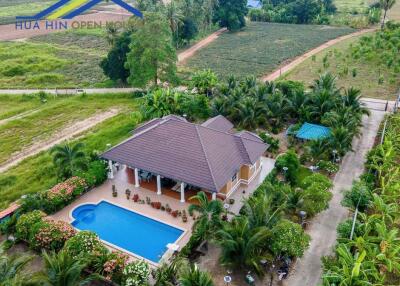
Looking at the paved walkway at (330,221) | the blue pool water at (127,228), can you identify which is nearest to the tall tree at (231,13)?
the paved walkway at (330,221)

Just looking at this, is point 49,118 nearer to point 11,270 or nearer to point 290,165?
point 290,165

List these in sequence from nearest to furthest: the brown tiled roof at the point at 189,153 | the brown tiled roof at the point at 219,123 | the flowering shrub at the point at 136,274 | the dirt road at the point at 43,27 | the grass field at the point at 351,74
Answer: the flowering shrub at the point at 136,274 < the brown tiled roof at the point at 189,153 < the brown tiled roof at the point at 219,123 < the grass field at the point at 351,74 < the dirt road at the point at 43,27

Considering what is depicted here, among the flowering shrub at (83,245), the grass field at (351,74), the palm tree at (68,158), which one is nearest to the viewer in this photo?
the flowering shrub at (83,245)

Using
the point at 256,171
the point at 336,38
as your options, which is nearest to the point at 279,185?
the point at 256,171

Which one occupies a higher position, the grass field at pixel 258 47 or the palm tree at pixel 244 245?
the grass field at pixel 258 47

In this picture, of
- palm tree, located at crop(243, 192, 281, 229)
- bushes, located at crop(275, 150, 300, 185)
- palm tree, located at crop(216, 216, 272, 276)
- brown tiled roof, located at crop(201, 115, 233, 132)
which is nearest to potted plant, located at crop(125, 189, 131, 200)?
brown tiled roof, located at crop(201, 115, 233, 132)

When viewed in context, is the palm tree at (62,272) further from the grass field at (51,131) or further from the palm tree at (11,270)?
the grass field at (51,131)

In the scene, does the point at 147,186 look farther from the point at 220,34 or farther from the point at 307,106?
the point at 220,34
